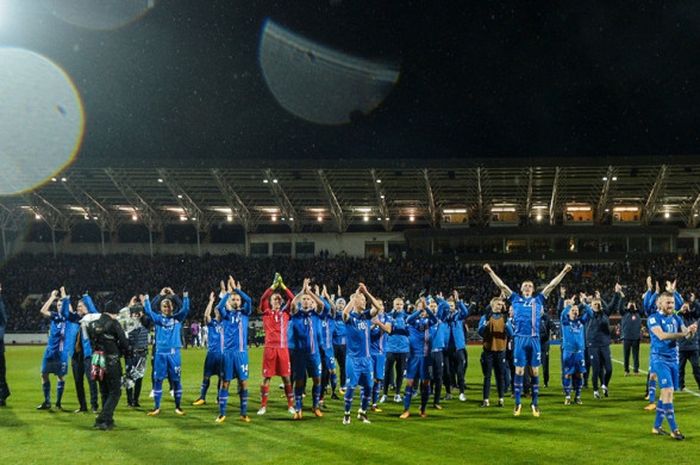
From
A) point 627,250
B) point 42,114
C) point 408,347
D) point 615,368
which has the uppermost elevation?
point 42,114

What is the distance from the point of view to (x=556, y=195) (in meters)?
54.8

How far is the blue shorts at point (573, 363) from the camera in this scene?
17000 millimetres

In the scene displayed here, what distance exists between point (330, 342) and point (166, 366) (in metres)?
3.93

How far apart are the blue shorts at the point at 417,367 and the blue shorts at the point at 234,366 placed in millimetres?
3374

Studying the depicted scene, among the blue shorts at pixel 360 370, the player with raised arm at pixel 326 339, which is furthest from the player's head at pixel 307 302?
the blue shorts at pixel 360 370

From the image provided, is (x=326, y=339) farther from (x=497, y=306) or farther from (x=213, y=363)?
(x=497, y=306)

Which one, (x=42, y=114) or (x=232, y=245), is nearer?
(x=42, y=114)

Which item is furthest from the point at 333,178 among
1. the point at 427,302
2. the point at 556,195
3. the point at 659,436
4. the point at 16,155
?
the point at 659,436

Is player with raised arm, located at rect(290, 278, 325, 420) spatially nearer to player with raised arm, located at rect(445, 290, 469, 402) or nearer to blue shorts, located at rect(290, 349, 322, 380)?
blue shorts, located at rect(290, 349, 322, 380)

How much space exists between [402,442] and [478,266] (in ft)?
157

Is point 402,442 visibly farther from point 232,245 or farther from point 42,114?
point 232,245

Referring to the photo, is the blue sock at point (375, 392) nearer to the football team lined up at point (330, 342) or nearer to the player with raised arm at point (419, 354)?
the football team lined up at point (330, 342)

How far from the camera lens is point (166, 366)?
14.7 m

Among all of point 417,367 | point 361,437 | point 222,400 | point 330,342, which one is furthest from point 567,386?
point 222,400
